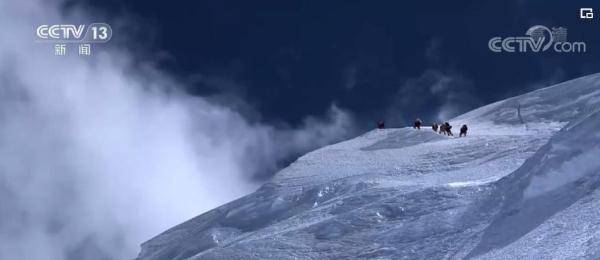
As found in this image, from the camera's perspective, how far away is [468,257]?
112 feet

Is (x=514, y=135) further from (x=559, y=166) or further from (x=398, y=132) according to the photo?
(x=559, y=166)

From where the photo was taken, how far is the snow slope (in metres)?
34.4

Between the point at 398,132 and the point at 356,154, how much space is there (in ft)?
13.6

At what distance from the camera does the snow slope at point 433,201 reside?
34.4m

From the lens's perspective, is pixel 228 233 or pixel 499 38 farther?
pixel 499 38

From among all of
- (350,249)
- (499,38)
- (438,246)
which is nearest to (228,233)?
(350,249)

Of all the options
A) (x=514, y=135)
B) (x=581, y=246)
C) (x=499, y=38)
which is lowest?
(x=581, y=246)

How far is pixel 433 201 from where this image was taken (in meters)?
39.9

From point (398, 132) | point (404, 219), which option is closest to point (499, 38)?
point (398, 132)

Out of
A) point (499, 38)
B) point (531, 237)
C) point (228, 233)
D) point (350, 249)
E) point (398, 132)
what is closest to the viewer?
point (531, 237)

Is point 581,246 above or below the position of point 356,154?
below

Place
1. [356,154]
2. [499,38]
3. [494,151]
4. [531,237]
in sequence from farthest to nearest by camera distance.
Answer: [499,38], [356,154], [494,151], [531,237]

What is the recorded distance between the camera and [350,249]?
125ft

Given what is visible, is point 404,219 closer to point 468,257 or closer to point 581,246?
point 468,257
